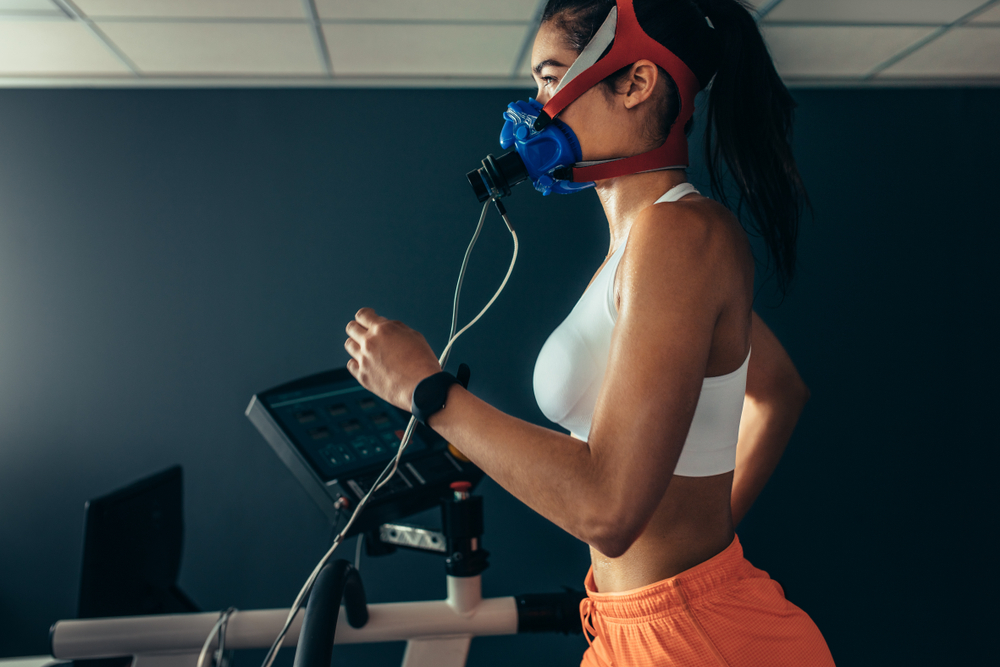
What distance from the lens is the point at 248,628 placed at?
1.13 meters

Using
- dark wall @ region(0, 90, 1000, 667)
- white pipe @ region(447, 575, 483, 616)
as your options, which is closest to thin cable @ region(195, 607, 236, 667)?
white pipe @ region(447, 575, 483, 616)

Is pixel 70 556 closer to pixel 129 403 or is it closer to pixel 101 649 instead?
pixel 129 403

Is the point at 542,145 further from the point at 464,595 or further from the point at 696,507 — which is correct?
the point at 464,595

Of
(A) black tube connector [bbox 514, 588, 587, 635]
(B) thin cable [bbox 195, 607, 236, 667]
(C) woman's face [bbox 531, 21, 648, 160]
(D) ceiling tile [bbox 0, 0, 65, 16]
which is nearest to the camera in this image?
(C) woman's face [bbox 531, 21, 648, 160]

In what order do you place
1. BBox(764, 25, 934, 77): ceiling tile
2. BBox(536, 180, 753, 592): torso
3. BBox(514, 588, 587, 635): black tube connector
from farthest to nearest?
1. BBox(764, 25, 934, 77): ceiling tile
2. BBox(514, 588, 587, 635): black tube connector
3. BBox(536, 180, 753, 592): torso

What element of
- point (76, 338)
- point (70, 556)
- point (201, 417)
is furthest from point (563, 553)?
point (76, 338)

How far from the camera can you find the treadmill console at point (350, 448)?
43.1 inches

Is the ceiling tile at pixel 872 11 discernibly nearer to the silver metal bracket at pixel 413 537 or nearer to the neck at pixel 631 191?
the neck at pixel 631 191

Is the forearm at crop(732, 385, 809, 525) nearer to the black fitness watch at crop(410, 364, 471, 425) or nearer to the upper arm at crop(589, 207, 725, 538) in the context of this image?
the upper arm at crop(589, 207, 725, 538)

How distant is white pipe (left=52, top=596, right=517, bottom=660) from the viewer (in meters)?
1.09

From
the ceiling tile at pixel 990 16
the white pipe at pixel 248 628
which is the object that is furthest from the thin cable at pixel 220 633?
the ceiling tile at pixel 990 16

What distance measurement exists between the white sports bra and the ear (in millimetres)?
134

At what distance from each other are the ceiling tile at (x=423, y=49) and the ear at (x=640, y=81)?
1638mm

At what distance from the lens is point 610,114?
0.84 meters
